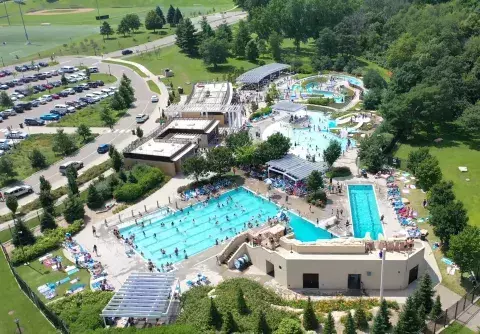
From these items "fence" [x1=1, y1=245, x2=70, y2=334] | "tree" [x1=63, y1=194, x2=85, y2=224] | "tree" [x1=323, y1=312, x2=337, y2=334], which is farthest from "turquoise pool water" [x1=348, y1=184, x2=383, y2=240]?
"tree" [x1=63, y1=194, x2=85, y2=224]

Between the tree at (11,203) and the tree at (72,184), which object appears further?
the tree at (72,184)

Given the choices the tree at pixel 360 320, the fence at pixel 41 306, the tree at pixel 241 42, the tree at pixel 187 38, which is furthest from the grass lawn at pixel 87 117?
the tree at pixel 360 320

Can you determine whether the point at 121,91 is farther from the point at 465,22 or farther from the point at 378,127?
the point at 465,22

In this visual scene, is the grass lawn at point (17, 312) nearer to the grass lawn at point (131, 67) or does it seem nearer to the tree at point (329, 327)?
the tree at point (329, 327)

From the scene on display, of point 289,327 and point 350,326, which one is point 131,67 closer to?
point 289,327

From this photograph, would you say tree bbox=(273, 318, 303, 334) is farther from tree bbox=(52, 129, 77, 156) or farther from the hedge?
tree bbox=(52, 129, 77, 156)

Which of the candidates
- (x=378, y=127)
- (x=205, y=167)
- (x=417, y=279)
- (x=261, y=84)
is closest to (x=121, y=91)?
(x=261, y=84)
